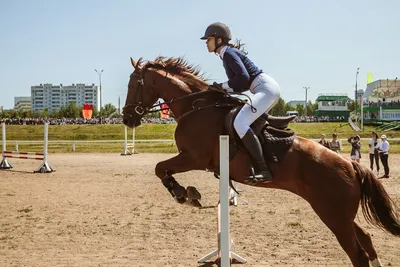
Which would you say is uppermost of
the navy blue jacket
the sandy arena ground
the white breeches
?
the navy blue jacket

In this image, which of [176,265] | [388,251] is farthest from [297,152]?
[388,251]

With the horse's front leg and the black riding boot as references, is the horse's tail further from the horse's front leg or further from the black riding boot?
the horse's front leg

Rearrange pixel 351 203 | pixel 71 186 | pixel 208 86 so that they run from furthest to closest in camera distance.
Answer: pixel 71 186 < pixel 208 86 < pixel 351 203

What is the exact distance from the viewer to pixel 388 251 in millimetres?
7305

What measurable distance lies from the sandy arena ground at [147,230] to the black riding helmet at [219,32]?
3473mm

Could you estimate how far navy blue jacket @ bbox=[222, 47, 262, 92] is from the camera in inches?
203

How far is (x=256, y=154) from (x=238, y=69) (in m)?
1.03

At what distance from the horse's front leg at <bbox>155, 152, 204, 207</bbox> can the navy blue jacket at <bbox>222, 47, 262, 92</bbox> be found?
1.05 meters

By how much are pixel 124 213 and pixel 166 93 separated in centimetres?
565

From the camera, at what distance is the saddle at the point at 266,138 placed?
204 inches

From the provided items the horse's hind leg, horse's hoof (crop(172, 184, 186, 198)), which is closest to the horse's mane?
horse's hoof (crop(172, 184, 186, 198))

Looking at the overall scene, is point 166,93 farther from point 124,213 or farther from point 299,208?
point 299,208

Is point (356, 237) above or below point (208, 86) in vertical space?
below

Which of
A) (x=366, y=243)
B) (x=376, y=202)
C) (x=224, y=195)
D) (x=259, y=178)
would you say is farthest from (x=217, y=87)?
(x=366, y=243)
